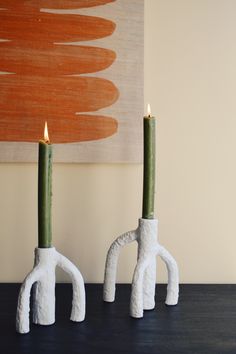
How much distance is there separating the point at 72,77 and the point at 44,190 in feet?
1.01

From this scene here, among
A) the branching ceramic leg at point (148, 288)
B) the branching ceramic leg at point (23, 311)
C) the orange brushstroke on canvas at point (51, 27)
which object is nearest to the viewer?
the branching ceramic leg at point (23, 311)

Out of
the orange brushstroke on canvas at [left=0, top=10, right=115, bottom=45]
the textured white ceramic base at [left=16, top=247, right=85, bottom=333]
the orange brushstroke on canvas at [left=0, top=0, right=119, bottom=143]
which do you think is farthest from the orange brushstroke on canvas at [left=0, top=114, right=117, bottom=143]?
the textured white ceramic base at [left=16, top=247, right=85, bottom=333]

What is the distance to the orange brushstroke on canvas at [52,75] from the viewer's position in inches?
34.8

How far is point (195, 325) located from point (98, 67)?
54cm

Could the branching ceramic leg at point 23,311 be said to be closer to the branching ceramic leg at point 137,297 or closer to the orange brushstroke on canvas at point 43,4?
the branching ceramic leg at point 137,297

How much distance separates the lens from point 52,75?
2.92ft

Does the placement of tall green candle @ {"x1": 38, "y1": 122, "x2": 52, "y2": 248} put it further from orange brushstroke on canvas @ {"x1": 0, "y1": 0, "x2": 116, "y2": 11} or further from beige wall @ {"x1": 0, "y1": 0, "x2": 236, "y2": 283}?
orange brushstroke on canvas @ {"x1": 0, "y1": 0, "x2": 116, "y2": 11}

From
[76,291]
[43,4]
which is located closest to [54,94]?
→ [43,4]

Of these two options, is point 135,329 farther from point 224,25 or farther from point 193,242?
point 224,25

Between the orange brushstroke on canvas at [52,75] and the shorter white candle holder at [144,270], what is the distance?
0.24 meters

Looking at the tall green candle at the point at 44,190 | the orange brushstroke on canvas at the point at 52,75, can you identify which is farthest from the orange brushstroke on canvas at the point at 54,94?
the tall green candle at the point at 44,190

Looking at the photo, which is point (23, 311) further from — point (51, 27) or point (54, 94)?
point (51, 27)

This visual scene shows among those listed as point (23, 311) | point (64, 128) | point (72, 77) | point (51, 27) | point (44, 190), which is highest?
point (51, 27)

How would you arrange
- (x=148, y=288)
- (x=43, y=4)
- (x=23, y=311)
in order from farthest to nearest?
(x=43, y=4)
(x=148, y=288)
(x=23, y=311)
